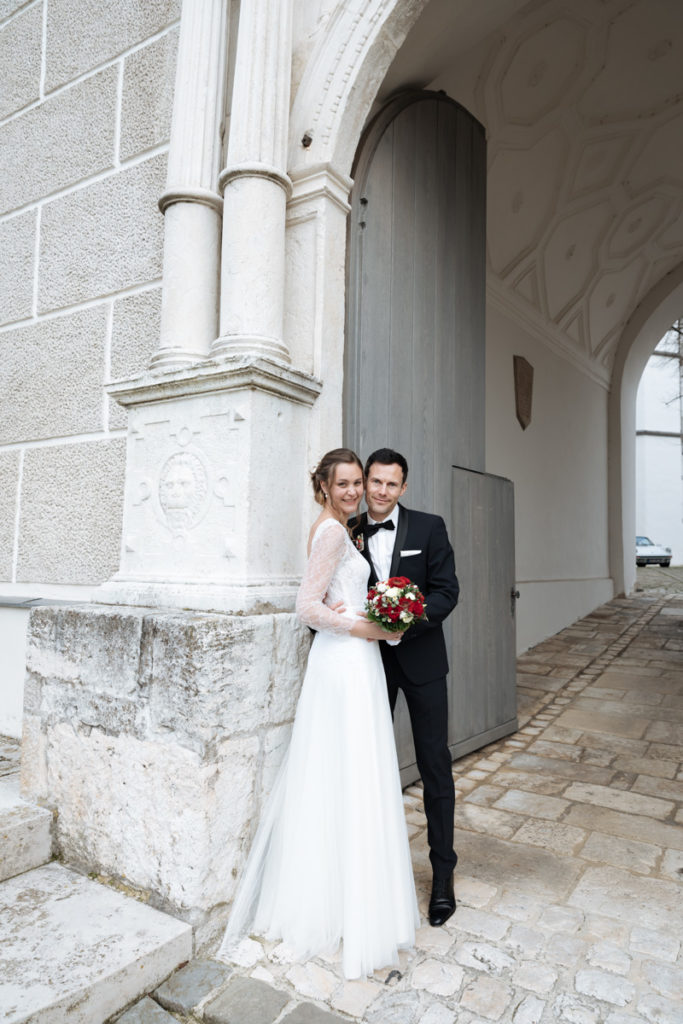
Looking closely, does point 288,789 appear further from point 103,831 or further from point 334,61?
point 334,61

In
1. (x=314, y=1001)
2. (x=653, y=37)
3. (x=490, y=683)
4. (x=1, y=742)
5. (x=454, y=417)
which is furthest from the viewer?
(x=653, y=37)

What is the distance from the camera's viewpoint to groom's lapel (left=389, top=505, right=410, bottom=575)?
8.20 ft

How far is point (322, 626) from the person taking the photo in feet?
7.44

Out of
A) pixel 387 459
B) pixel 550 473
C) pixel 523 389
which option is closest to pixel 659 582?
pixel 550 473

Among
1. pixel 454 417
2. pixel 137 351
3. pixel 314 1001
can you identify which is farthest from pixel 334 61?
pixel 314 1001

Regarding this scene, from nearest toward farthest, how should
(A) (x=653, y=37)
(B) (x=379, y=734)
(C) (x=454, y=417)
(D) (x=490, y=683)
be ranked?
(B) (x=379, y=734)
(C) (x=454, y=417)
(D) (x=490, y=683)
(A) (x=653, y=37)

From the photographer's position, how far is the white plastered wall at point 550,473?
22.5 feet

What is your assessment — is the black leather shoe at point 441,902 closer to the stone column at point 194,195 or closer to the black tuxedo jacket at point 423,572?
the black tuxedo jacket at point 423,572

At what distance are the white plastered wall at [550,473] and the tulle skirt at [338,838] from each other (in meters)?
4.52

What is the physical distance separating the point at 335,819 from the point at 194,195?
2608mm

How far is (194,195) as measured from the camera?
298 cm

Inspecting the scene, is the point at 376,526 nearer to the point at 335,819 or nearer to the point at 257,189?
the point at 335,819

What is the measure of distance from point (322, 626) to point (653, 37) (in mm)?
5691

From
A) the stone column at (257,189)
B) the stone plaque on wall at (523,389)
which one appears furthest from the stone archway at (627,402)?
the stone column at (257,189)
